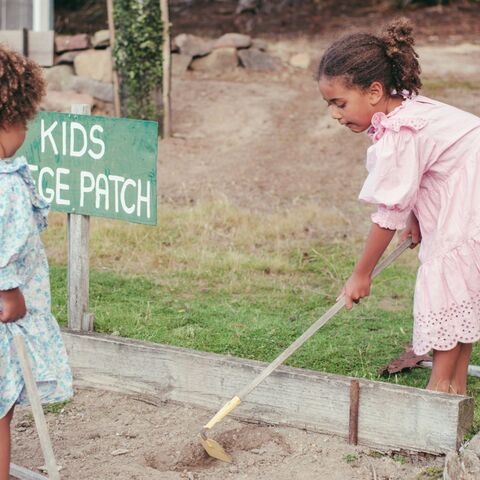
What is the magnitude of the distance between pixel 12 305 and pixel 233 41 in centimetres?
950

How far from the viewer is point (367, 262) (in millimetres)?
3986

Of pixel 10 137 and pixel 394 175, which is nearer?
pixel 10 137

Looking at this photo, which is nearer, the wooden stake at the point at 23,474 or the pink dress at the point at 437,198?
the wooden stake at the point at 23,474

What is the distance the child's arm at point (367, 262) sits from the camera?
3.98 m

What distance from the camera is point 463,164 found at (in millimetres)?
4074

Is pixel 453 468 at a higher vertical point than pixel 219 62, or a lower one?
lower

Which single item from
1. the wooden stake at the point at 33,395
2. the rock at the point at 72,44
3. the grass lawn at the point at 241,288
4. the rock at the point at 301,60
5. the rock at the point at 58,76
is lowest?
the grass lawn at the point at 241,288

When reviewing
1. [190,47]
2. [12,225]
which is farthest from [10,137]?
[190,47]

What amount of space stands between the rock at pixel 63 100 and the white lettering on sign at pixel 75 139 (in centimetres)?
584

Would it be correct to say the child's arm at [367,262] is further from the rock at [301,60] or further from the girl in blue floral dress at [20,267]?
the rock at [301,60]

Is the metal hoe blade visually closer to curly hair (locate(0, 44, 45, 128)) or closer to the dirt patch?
the dirt patch

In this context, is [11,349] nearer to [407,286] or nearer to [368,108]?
[368,108]

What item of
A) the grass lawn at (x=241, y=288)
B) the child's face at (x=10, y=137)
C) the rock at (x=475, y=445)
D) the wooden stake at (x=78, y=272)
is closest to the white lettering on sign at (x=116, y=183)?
the wooden stake at (x=78, y=272)

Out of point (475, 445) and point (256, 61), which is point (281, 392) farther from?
point (256, 61)
